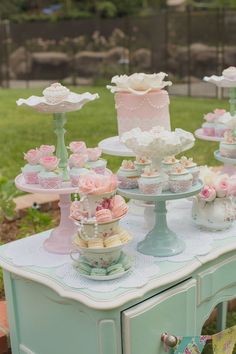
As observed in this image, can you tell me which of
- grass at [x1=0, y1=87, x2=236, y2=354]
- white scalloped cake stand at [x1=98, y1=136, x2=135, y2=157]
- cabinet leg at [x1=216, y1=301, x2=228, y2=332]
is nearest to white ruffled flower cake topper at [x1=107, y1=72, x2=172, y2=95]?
white scalloped cake stand at [x1=98, y1=136, x2=135, y2=157]

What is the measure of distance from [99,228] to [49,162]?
1.26 ft

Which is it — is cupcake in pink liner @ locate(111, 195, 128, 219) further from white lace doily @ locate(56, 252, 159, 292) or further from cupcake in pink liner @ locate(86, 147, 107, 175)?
cupcake in pink liner @ locate(86, 147, 107, 175)

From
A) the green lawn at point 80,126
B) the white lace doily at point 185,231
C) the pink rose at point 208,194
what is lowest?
the green lawn at point 80,126

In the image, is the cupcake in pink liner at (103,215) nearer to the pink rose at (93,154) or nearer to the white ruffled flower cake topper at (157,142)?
the white ruffled flower cake topper at (157,142)

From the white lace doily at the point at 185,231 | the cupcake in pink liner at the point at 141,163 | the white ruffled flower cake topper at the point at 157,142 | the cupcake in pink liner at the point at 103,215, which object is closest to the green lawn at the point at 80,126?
the white lace doily at the point at 185,231

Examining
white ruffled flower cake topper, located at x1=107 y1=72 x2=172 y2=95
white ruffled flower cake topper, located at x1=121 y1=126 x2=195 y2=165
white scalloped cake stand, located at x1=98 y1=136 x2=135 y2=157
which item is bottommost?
white scalloped cake stand, located at x1=98 y1=136 x2=135 y2=157

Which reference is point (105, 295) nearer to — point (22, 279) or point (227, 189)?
point (22, 279)

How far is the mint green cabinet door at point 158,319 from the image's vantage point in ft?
5.66

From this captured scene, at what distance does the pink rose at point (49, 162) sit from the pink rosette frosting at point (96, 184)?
0.26 metres

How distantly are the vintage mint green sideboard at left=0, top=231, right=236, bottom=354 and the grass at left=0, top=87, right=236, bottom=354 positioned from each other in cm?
249

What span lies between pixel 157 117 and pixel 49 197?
1.65 m

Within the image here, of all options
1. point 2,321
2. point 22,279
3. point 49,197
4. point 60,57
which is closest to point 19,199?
point 49,197

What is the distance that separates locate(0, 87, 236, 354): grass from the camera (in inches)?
200

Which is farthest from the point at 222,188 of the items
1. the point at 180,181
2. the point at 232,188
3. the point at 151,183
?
the point at 151,183
